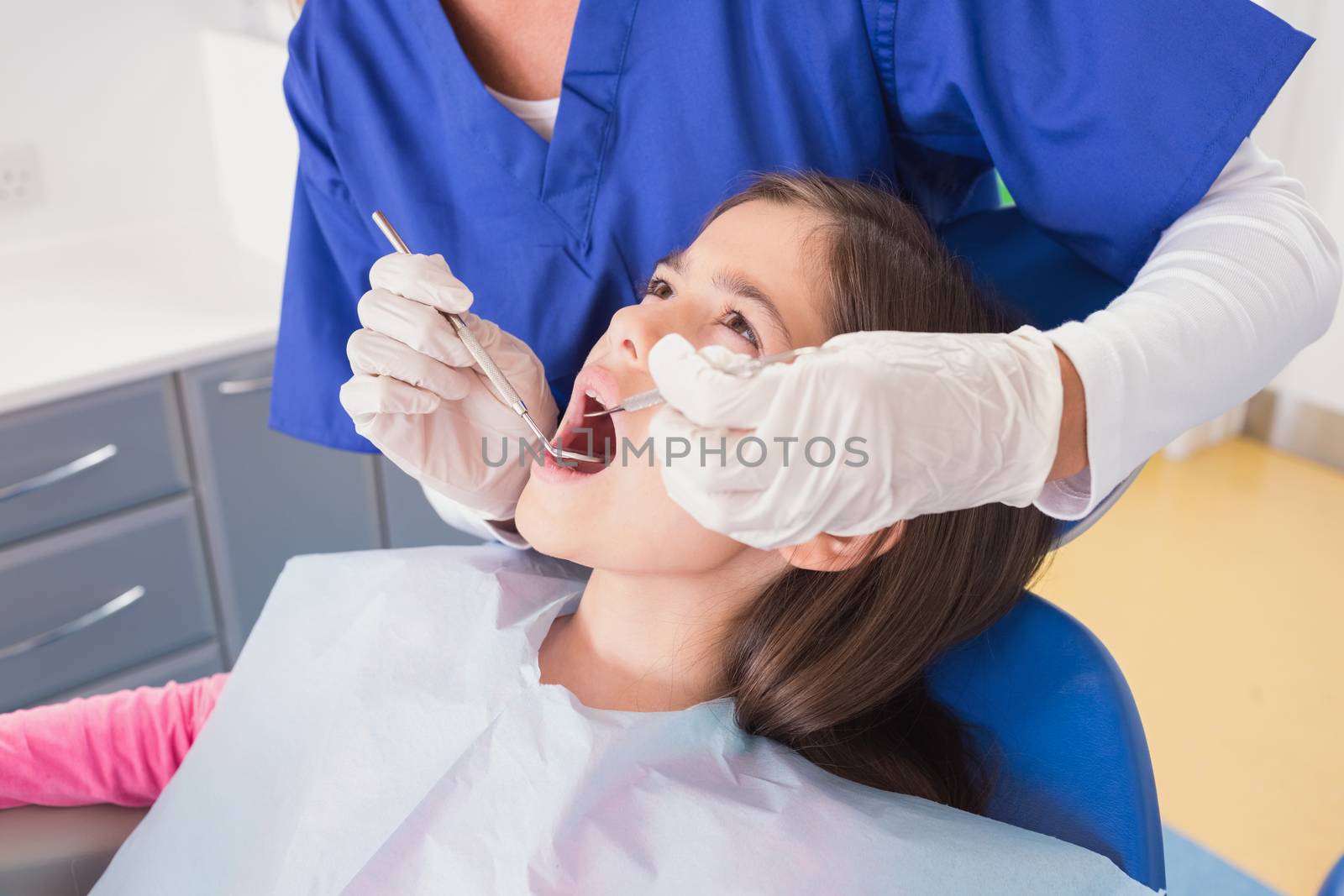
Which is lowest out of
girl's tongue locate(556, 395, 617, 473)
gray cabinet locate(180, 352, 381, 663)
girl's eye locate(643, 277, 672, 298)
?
gray cabinet locate(180, 352, 381, 663)

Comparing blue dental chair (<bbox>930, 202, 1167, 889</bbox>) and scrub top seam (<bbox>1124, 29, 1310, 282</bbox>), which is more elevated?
scrub top seam (<bbox>1124, 29, 1310, 282</bbox>)

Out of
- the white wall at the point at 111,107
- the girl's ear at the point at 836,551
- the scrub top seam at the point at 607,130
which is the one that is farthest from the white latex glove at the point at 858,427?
the white wall at the point at 111,107

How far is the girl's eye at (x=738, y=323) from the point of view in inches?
41.9

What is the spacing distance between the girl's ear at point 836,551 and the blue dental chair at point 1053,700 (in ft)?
0.57

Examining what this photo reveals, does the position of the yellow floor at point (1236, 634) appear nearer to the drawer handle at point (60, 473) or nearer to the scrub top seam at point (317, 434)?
the scrub top seam at point (317, 434)

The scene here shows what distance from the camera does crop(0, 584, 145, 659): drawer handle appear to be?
197cm

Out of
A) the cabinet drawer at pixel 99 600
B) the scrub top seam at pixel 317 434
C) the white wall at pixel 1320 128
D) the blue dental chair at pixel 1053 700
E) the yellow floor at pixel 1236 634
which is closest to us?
the blue dental chair at pixel 1053 700

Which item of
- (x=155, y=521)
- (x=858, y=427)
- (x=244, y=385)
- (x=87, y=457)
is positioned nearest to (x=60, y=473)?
(x=87, y=457)

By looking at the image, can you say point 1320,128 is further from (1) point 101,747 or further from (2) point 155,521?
(1) point 101,747

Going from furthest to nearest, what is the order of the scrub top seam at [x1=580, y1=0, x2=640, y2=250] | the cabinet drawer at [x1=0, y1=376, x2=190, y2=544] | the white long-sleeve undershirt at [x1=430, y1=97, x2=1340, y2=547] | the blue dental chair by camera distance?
1. the cabinet drawer at [x1=0, y1=376, x2=190, y2=544]
2. the scrub top seam at [x1=580, y1=0, x2=640, y2=250]
3. the blue dental chair
4. the white long-sleeve undershirt at [x1=430, y1=97, x2=1340, y2=547]

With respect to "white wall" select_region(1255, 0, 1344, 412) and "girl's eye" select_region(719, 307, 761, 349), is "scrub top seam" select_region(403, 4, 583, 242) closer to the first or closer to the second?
"girl's eye" select_region(719, 307, 761, 349)

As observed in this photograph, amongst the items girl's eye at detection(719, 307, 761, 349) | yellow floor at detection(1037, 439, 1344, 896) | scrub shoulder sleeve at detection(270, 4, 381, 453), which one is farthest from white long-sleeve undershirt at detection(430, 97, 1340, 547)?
yellow floor at detection(1037, 439, 1344, 896)

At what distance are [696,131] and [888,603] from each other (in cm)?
50

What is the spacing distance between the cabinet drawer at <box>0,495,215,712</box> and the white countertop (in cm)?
28
